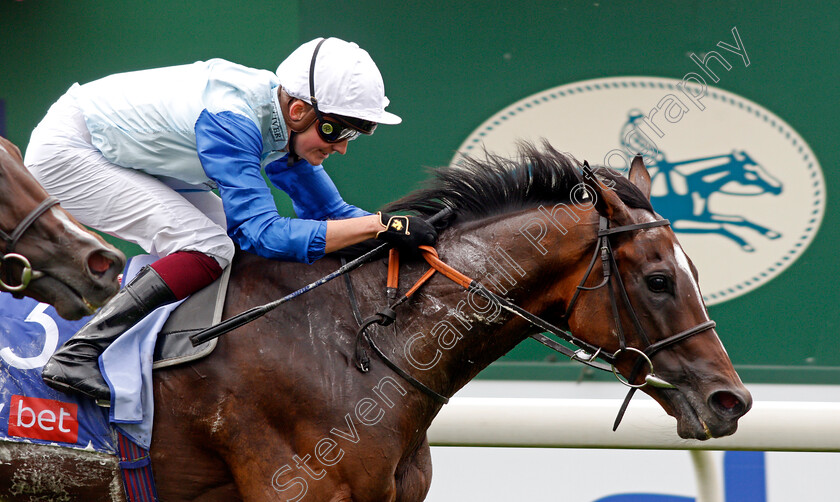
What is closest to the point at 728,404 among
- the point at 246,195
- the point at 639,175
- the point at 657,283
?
the point at 657,283

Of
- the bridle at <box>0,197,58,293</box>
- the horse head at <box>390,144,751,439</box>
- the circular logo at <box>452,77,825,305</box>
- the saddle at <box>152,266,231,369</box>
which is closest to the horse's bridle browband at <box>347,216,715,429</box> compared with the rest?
the horse head at <box>390,144,751,439</box>

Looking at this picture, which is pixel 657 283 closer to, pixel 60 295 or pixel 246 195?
pixel 246 195

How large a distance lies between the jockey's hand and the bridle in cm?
97

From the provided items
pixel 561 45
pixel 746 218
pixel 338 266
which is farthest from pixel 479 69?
pixel 338 266

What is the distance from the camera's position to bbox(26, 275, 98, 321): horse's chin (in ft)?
6.26

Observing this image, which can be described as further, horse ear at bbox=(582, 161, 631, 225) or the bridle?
horse ear at bbox=(582, 161, 631, 225)

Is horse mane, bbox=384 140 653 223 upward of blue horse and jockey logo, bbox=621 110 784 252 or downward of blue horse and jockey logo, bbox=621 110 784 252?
upward

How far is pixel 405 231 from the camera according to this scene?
96.5 inches

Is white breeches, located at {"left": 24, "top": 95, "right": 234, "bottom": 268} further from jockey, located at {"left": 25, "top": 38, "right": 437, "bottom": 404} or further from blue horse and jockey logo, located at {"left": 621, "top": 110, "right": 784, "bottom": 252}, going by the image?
blue horse and jockey logo, located at {"left": 621, "top": 110, "right": 784, "bottom": 252}

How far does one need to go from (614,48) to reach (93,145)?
8.23 ft

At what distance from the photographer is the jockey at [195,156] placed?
7.79 ft

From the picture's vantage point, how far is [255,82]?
8.32 feet

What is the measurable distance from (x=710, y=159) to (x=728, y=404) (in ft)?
6.24

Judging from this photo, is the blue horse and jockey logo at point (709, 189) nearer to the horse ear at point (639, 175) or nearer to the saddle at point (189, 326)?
the horse ear at point (639, 175)
